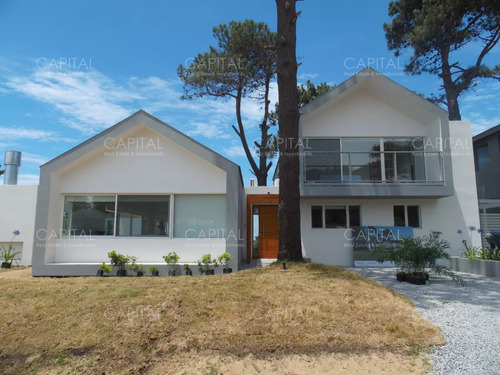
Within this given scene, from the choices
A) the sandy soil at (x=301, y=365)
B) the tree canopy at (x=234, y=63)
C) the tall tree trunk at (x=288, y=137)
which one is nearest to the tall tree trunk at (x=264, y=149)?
the tree canopy at (x=234, y=63)

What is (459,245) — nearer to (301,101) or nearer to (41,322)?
(301,101)

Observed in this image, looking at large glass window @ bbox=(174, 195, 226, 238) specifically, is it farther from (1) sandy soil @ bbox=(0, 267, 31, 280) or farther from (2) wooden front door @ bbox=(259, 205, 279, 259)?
(1) sandy soil @ bbox=(0, 267, 31, 280)

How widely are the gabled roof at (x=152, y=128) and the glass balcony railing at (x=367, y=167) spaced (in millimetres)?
3471

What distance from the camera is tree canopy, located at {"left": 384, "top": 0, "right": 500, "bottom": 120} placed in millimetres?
16562

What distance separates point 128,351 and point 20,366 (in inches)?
44.2

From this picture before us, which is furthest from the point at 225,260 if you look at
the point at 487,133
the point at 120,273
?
the point at 487,133

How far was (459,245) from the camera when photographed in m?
12.4

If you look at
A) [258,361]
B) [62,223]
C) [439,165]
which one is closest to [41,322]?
[258,361]

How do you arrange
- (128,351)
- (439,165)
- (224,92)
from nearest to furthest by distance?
(128,351) < (439,165) < (224,92)

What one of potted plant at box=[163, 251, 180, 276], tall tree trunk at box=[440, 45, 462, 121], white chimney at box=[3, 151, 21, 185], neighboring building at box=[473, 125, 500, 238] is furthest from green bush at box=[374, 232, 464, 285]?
white chimney at box=[3, 151, 21, 185]

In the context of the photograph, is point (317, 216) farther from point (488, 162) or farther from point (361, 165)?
point (488, 162)

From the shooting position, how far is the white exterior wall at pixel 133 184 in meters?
10.4

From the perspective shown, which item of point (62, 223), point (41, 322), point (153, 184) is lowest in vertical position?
point (41, 322)

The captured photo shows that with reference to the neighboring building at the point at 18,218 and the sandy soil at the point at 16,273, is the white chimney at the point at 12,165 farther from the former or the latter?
the sandy soil at the point at 16,273
